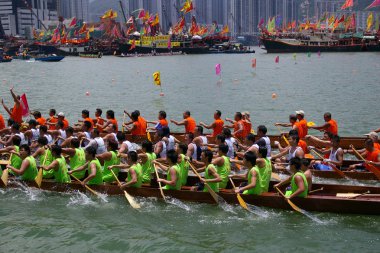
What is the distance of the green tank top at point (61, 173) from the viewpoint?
41.5 ft

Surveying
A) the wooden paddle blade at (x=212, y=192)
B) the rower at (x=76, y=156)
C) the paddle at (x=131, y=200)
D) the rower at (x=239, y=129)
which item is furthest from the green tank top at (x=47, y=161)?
the rower at (x=239, y=129)

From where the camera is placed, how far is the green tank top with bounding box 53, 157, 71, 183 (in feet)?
41.5

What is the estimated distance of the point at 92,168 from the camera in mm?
12078

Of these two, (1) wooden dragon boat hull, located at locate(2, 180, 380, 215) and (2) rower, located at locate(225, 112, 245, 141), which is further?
(2) rower, located at locate(225, 112, 245, 141)

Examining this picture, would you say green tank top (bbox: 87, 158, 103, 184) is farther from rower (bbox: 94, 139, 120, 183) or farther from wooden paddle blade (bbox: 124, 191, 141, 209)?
wooden paddle blade (bbox: 124, 191, 141, 209)

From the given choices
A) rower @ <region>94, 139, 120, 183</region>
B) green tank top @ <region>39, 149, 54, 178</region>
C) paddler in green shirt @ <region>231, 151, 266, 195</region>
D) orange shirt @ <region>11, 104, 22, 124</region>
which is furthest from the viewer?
orange shirt @ <region>11, 104, 22, 124</region>

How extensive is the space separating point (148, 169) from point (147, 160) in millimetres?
318

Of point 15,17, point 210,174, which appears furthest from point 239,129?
point 15,17

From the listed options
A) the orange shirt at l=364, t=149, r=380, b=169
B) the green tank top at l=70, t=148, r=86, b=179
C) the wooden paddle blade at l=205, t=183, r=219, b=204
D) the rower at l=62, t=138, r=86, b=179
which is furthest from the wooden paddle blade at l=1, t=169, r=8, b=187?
the orange shirt at l=364, t=149, r=380, b=169

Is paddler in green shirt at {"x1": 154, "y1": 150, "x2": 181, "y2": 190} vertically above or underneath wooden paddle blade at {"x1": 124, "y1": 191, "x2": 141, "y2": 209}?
above

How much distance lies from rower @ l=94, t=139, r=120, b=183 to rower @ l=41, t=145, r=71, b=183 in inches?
36.9

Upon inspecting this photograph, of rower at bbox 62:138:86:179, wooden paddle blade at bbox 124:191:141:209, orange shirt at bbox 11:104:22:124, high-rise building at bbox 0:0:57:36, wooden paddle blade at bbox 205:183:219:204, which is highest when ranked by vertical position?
high-rise building at bbox 0:0:57:36

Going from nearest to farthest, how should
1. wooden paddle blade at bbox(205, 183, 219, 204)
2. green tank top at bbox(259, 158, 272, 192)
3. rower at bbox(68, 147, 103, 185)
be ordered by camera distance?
1. green tank top at bbox(259, 158, 272, 192)
2. wooden paddle blade at bbox(205, 183, 219, 204)
3. rower at bbox(68, 147, 103, 185)

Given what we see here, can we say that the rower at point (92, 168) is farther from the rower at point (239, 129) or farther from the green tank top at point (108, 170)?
the rower at point (239, 129)
